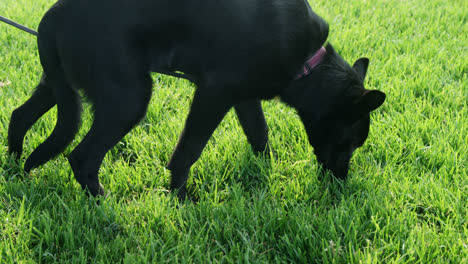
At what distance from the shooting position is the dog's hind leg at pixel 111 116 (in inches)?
86.6

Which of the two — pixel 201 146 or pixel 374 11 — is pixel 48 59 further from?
pixel 374 11

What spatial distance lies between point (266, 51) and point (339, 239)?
97 centimetres

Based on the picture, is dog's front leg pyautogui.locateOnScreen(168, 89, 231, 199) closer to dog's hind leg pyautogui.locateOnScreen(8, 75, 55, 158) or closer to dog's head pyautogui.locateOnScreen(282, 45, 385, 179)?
dog's head pyautogui.locateOnScreen(282, 45, 385, 179)

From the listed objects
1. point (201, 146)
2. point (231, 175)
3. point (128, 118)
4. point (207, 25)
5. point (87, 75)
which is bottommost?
point (231, 175)

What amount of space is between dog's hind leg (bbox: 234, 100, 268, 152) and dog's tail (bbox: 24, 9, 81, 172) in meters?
0.99

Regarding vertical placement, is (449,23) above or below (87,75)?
below

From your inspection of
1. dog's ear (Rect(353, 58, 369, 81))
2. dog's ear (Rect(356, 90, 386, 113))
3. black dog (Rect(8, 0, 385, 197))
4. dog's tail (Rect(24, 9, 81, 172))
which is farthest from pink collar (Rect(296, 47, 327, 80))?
dog's tail (Rect(24, 9, 81, 172))

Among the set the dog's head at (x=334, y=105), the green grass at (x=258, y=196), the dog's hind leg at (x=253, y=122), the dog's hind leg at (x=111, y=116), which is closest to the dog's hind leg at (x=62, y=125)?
the green grass at (x=258, y=196)

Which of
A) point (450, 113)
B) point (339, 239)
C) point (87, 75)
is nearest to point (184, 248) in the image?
point (339, 239)

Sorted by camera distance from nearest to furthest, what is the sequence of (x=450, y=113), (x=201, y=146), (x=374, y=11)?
(x=201, y=146) < (x=450, y=113) < (x=374, y=11)

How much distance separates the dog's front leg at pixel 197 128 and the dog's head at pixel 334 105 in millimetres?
431

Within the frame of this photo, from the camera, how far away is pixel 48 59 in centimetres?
234

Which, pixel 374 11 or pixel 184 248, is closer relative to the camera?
pixel 184 248

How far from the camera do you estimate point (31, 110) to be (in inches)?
103
